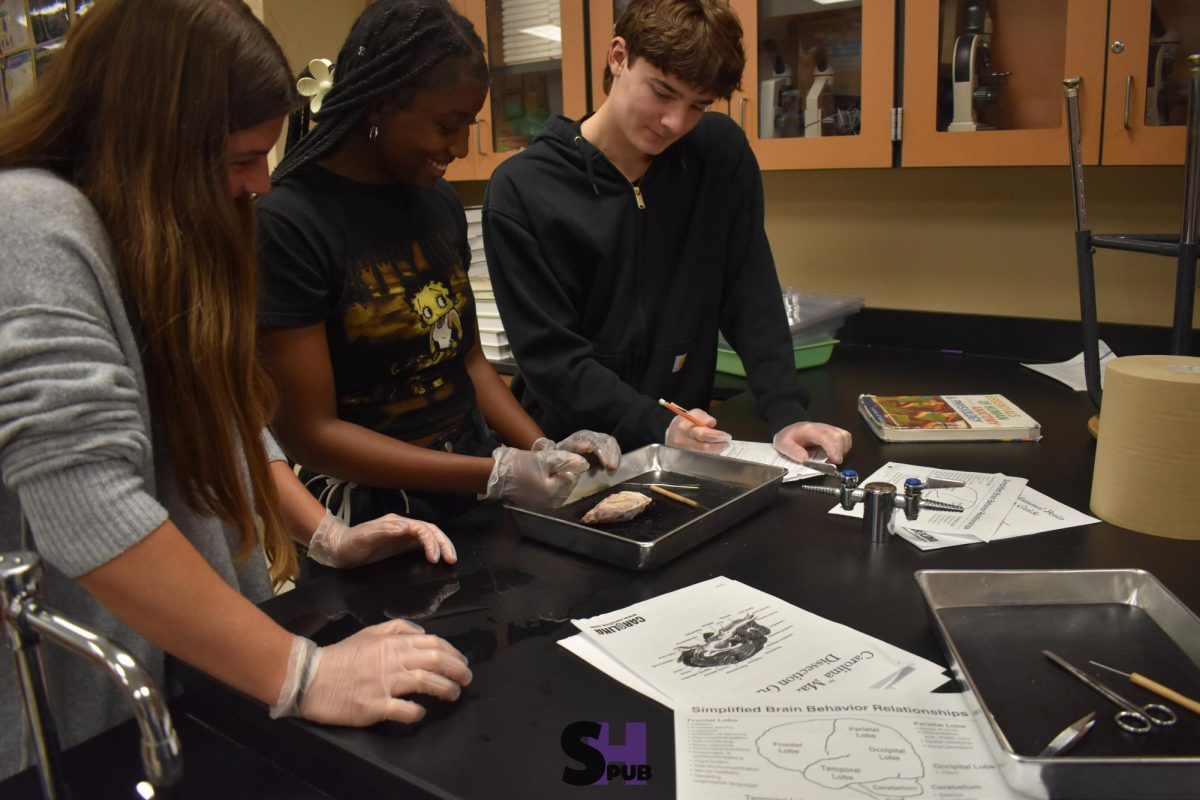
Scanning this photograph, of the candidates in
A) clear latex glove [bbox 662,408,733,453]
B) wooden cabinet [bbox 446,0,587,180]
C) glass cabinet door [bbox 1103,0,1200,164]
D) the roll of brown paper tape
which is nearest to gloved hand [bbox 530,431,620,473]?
clear latex glove [bbox 662,408,733,453]

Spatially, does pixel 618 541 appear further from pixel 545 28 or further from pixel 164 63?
pixel 545 28

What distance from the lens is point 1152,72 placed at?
5.70ft

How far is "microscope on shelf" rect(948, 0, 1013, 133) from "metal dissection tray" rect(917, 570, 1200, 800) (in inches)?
49.9

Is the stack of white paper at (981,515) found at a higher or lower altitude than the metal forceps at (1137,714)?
lower

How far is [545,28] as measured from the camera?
2.48 metres

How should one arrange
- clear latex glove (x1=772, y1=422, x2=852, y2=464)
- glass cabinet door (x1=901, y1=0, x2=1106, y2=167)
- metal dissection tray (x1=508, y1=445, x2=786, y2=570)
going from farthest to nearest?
glass cabinet door (x1=901, y1=0, x2=1106, y2=167), clear latex glove (x1=772, y1=422, x2=852, y2=464), metal dissection tray (x1=508, y1=445, x2=786, y2=570)

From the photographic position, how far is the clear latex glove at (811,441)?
1497mm

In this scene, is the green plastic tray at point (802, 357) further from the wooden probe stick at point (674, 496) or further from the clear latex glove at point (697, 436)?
the wooden probe stick at point (674, 496)

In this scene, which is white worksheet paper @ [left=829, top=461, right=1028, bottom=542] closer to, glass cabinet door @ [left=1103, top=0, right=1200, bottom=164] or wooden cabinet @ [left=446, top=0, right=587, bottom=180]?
glass cabinet door @ [left=1103, top=0, right=1200, bottom=164]

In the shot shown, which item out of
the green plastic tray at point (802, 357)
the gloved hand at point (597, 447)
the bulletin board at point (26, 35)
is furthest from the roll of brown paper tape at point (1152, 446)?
the bulletin board at point (26, 35)

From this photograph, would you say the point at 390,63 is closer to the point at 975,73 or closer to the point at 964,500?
the point at 964,500

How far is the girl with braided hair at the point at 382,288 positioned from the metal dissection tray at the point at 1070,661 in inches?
21.8

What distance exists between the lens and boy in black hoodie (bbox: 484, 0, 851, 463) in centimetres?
151

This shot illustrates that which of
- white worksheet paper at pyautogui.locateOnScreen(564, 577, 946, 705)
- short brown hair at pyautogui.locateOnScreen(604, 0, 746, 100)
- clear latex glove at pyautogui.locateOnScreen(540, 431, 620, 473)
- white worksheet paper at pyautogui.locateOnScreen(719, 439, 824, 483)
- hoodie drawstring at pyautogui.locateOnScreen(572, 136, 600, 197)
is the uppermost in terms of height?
short brown hair at pyautogui.locateOnScreen(604, 0, 746, 100)
